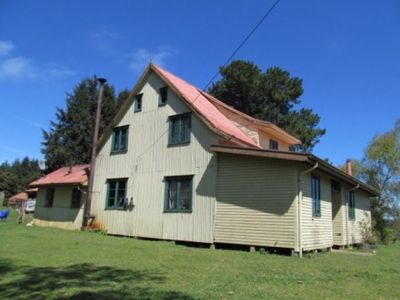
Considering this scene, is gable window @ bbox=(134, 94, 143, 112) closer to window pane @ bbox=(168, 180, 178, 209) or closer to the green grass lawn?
window pane @ bbox=(168, 180, 178, 209)

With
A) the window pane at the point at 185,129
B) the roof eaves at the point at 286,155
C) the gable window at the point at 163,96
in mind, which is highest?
the gable window at the point at 163,96

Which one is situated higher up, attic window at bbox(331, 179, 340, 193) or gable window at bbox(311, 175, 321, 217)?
attic window at bbox(331, 179, 340, 193)

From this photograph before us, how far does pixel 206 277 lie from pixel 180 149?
8822mm

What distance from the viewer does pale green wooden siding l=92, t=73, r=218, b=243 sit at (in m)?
14.1

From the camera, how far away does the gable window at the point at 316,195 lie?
43.2ft

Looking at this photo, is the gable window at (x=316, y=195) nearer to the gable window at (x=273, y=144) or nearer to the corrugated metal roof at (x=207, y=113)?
the corrugated metal roof at (x=207, y=113)

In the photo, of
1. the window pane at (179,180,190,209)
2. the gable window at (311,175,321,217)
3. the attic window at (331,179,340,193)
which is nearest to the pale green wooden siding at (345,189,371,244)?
the attic window at (331,179,340,193)

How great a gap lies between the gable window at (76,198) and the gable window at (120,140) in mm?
3694

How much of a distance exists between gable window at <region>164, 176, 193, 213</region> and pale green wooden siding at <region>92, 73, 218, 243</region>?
0.23m

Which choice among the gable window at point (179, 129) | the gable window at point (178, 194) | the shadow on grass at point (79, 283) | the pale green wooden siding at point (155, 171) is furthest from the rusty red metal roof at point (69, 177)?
the shadow on grass at point (79, 283)

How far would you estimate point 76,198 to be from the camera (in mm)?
20297

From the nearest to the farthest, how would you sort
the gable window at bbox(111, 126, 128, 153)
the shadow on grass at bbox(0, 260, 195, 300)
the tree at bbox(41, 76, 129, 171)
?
1. the shadow on grass at bbox(0, 260, 195, 300)
2. the gable window at bbox(111, 126, 128, 153)
3. the tree at bbox(41, 76, 129, 171)

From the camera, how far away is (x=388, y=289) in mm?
6586

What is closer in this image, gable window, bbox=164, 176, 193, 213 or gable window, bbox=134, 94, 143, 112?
gable window, bbox=164, 176, 193, 213
